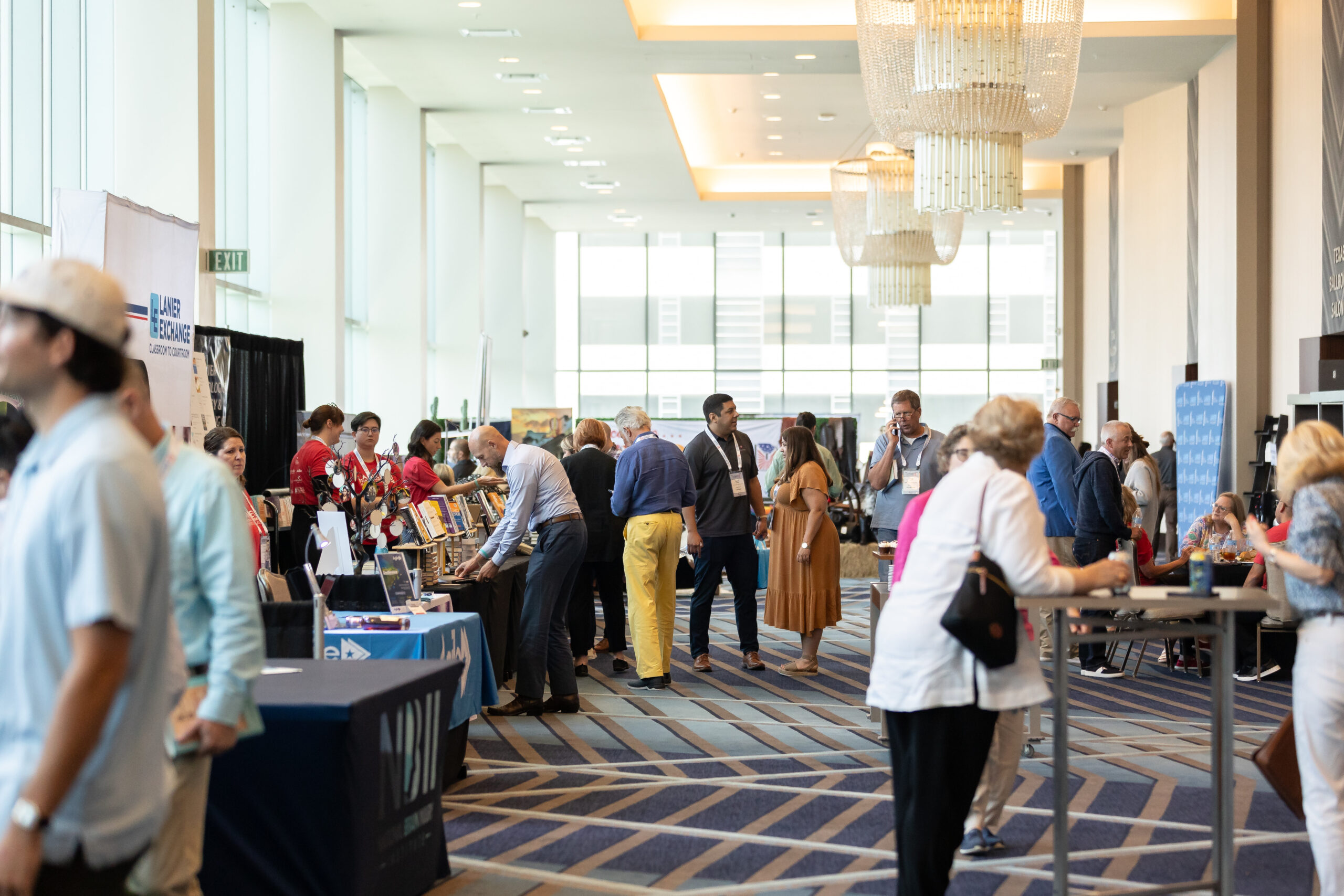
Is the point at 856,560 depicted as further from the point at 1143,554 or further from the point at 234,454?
the point at 234,454

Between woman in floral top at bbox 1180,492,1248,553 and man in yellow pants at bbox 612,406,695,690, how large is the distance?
3.04 meters

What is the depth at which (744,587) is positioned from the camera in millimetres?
7234

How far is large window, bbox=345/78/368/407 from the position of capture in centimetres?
1271

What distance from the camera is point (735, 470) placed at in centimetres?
711

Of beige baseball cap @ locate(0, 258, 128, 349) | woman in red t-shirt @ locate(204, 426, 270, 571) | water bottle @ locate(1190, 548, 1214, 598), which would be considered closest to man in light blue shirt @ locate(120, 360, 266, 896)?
beige baseball cap @ locate(0, 258, 128, 349)

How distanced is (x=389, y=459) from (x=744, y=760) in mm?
2060

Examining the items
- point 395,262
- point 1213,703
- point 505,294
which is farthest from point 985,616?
point 505,294

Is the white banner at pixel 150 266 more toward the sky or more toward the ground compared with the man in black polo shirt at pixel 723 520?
more toward the sky

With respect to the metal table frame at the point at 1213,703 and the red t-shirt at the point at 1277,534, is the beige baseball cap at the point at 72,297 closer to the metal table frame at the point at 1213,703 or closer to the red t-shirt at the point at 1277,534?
the metal table frame at the point at 1213,703

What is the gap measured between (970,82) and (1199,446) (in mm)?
5520

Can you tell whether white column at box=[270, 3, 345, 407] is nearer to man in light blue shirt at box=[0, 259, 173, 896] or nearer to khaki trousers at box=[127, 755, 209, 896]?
khaki trousers at box=[127, 755, 209, 896]

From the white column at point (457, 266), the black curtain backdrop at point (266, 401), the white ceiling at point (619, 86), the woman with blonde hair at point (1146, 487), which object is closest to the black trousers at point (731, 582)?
the woman with blonde hair at point (1146, 487)

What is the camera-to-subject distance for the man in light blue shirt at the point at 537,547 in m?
5.71

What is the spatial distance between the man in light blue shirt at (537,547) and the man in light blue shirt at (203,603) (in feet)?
11.5
